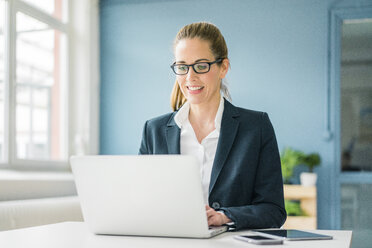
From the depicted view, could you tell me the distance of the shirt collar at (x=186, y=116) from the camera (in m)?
1.83

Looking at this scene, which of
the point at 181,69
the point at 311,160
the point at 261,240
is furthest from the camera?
the point at 311,160

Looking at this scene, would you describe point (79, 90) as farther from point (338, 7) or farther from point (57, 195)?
point (338, 7)

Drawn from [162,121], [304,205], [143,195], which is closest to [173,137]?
[162,121]

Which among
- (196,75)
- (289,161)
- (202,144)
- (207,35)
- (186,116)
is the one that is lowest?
(289,161)

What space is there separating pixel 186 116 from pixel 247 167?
1.14 ft

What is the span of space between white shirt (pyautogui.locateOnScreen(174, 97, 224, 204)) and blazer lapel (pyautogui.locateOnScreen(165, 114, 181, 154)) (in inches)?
0.8

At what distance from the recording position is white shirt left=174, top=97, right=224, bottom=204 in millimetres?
1794

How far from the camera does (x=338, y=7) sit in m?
4.62

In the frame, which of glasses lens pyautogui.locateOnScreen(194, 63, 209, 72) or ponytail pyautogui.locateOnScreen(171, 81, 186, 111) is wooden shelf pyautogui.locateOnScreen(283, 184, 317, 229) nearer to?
ponytail pyautogui.locateOnScreen(171, 81, 186, 111)

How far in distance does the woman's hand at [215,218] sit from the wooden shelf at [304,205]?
2946 millimetres

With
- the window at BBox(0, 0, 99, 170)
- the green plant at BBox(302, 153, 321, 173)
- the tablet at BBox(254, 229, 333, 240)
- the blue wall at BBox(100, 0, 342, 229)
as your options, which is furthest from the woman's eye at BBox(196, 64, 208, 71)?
the blue wall at BBox(100, 0, 342, 229)

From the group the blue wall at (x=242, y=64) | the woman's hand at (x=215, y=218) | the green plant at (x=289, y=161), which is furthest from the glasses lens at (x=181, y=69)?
the blue wall at (x=242, y=64)

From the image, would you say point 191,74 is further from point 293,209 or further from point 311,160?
point 311,160

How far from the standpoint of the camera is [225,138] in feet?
5.75
